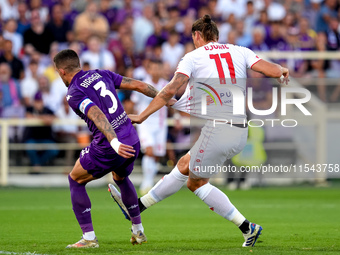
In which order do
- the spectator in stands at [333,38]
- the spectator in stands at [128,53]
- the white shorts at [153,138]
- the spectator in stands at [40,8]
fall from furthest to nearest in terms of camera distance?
the spectator in stands at [40,8] → the spectator in stands at [333,38] → the spectator in stands at [128,53] → the white shorts at [153,138]

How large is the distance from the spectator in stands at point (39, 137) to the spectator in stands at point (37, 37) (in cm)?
196

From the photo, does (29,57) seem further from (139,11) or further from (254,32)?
(254,32)

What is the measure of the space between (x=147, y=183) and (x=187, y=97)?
749cm

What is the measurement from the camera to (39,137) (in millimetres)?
17172

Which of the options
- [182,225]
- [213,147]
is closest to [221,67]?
[213,147]

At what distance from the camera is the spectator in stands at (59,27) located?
61.7 feet

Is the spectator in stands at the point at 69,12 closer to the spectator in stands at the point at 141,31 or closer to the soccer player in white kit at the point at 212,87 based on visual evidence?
the spectator in stands at the point at 141,31

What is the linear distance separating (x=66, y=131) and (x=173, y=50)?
3.51 m

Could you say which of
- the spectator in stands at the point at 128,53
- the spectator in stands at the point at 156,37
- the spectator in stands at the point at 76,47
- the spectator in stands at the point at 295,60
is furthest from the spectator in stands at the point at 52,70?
the spectator in stands at the point at 295,60

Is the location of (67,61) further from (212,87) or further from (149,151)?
(149,151)

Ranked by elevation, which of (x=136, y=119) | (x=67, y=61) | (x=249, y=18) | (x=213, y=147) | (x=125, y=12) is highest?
(x=125, y=12)

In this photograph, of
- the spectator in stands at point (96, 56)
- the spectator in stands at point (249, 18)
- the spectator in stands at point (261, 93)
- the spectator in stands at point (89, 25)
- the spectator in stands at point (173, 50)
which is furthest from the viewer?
the spectator in stands at point (249, 18)

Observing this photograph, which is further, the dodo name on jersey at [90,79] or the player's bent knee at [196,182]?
the player's bent knee at [196,182]

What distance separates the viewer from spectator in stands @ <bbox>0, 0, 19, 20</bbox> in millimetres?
19484
